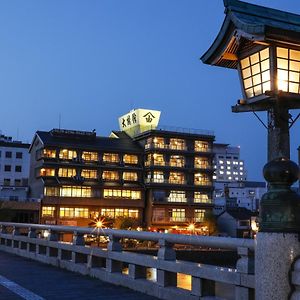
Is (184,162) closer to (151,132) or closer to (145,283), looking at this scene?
(151,132)

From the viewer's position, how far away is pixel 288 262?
542 cm

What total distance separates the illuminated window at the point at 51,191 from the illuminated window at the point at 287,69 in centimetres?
6777

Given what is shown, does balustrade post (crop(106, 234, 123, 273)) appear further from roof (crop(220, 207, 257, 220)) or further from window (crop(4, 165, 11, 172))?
window (crop(4, 165, 11, 172))

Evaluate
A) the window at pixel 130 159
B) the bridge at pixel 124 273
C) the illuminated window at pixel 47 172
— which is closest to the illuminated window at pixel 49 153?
the illuminated window at pixel 47 172

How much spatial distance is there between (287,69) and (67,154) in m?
69.3

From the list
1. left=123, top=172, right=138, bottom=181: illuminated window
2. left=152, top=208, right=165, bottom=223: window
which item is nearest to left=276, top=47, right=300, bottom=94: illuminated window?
left=152, top=208, right=165, bottom=223: window

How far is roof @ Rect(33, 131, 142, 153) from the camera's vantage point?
77.2 metres

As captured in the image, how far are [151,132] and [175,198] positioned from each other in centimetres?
1126

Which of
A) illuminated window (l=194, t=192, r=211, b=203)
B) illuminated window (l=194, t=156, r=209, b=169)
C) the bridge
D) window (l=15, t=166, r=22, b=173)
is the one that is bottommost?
the bridge

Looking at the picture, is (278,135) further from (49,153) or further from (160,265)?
(49,153)

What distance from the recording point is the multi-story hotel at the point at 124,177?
75.9m

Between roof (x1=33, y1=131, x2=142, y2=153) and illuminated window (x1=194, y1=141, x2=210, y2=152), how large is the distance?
9.47 metres

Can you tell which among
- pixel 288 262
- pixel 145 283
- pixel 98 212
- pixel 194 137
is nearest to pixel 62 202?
pixel 98 212

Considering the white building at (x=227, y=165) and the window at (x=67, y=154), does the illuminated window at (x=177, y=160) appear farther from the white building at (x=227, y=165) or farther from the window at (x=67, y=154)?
the white building at (x=227, y=165)
